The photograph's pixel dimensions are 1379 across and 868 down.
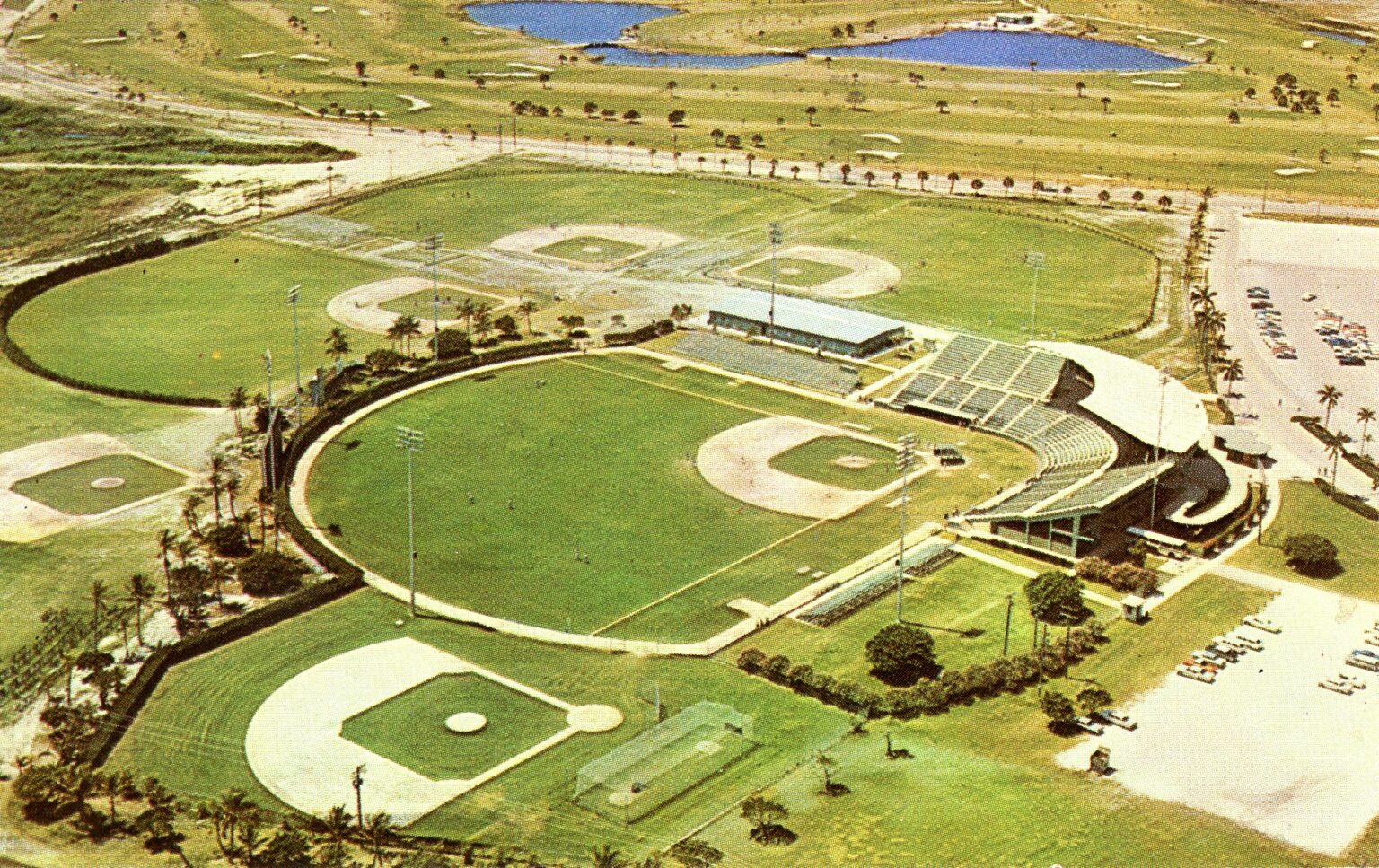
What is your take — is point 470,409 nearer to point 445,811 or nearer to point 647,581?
point 647,581

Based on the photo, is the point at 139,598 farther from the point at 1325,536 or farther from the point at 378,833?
the point at 1325,536

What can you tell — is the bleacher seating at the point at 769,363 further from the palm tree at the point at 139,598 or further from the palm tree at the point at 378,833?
the palm tree at the point at 378,833

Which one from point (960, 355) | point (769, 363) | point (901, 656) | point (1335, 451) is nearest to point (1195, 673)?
point (901, 656)

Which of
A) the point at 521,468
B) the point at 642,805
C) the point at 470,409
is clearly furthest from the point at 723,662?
the point at 470,409

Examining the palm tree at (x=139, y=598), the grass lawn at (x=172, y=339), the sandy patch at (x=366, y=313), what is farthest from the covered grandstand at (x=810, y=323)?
the palm tree at (x=139, y=598)

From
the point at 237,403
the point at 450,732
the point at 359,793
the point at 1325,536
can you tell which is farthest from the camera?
the point at 237,403

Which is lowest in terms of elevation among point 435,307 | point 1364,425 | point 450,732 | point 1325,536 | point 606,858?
point 450,732
